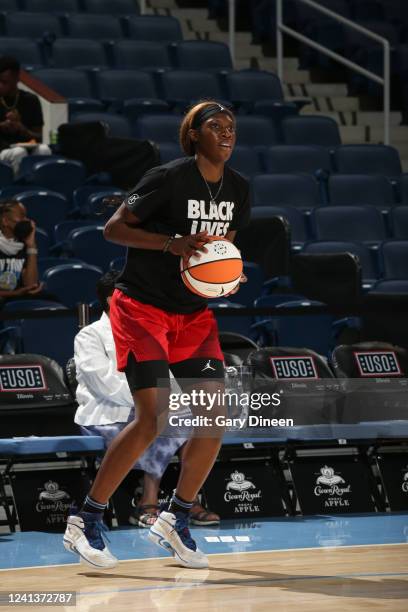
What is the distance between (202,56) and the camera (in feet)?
40.2

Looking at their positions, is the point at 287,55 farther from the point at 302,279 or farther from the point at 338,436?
the point at 338,436

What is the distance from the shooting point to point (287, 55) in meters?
13.9

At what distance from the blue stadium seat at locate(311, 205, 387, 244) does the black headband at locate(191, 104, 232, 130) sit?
4850 millimetres

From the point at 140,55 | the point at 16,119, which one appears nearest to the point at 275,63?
the point at 140,55

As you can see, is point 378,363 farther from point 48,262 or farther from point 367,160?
point 367,160

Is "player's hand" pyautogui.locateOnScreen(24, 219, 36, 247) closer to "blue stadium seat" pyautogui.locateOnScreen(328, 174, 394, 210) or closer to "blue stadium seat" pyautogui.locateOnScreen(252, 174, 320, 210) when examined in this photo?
"blue stadium seat" pyautogui.locateOnScreen(252, 174, 320, 210)

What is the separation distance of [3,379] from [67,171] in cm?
316

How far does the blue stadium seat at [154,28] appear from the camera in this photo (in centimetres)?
1243

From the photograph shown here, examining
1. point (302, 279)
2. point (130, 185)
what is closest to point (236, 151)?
point (130, 185)

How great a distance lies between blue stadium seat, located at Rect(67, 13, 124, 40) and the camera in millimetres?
12180

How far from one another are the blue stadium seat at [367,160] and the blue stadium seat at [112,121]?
71.1 inches

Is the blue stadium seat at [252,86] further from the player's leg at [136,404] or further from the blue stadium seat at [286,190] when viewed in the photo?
the player's leg at [136,404]
